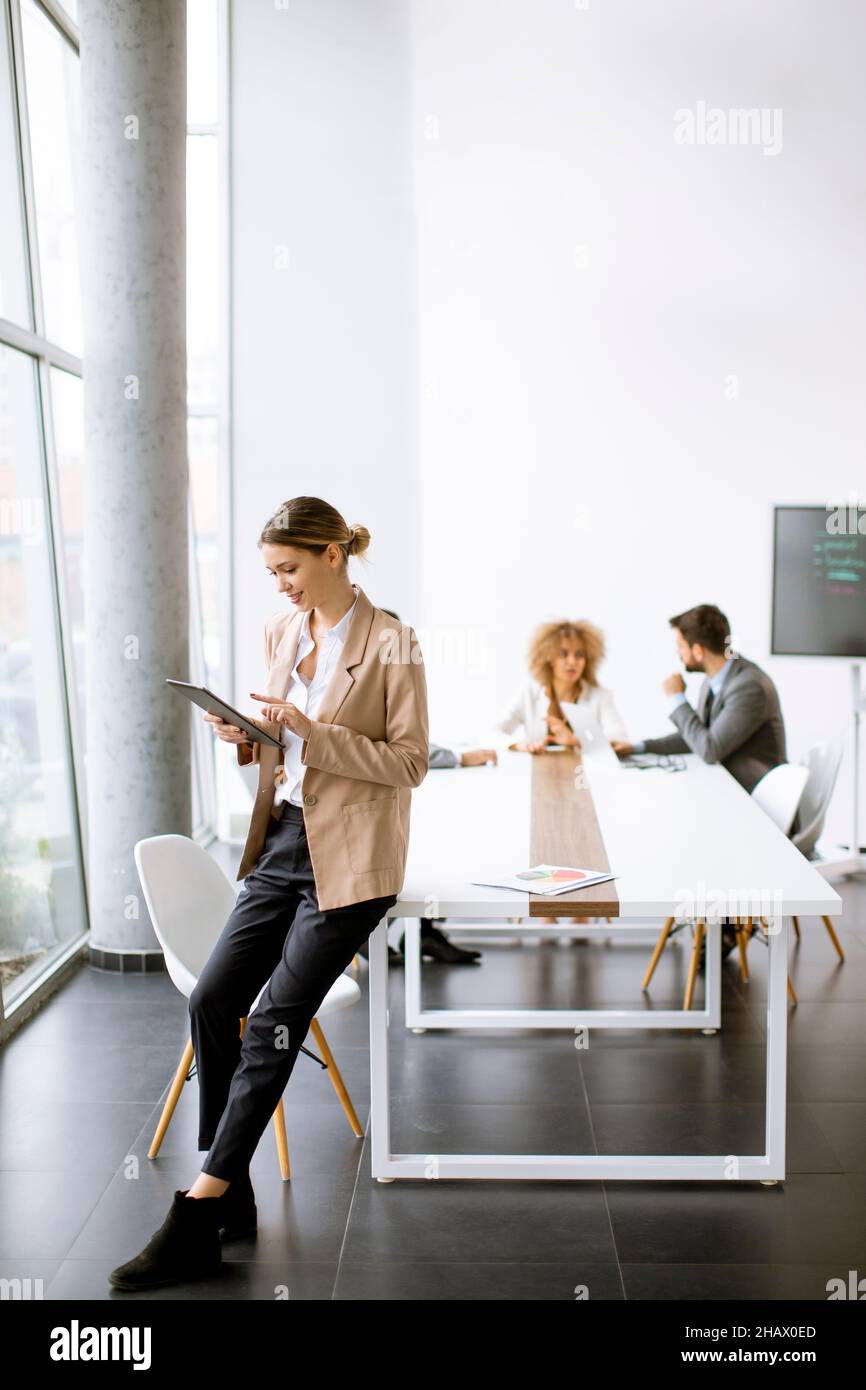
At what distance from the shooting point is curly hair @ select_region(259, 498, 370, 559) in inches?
115

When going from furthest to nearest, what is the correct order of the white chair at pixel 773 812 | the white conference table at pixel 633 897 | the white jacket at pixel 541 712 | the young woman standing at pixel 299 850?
the white jacket at pixel 541 712 < the white chair at pixel 773 812 < the white conference table at pixel 633 897 < the young woman standing at pixel 299 850

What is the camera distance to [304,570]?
9.77ft

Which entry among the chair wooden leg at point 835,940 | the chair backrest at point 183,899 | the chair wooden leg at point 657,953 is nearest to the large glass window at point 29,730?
the chair backrest at point 183,899

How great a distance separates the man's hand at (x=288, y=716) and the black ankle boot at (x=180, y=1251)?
1.06m

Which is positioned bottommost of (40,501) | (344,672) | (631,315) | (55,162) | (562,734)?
(562,734)

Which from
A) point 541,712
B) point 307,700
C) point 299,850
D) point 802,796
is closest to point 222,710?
point 307,700

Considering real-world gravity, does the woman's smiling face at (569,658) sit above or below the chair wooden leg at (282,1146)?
above

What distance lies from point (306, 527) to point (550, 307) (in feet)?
15.1

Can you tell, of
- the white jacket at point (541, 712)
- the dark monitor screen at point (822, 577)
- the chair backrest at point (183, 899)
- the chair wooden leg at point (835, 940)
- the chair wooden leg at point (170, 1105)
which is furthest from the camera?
the dark monitor screen at point (822, 577)

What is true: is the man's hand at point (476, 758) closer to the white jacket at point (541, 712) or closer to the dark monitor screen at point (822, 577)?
the white jacket at point (541, 712)

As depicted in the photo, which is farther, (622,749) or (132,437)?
(622,749)

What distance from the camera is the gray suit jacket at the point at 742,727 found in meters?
5.28

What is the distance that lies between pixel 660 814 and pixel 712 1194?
4.30 feet

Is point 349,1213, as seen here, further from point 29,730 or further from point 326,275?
point 326,275
